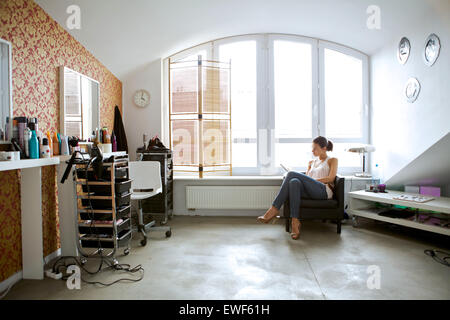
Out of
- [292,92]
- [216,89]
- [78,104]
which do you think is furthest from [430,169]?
[78,104]

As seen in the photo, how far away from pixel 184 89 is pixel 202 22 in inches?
35.9

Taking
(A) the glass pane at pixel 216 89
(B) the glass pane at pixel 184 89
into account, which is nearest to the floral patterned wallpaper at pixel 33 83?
(B) the glass pane at pixel 184 89

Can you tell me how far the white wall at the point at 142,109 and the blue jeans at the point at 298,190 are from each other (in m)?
1.94

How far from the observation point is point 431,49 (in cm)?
270

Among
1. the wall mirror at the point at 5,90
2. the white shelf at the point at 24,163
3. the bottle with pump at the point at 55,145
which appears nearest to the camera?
the white shelf at the point at 24,163

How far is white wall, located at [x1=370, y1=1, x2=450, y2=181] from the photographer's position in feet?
8.41

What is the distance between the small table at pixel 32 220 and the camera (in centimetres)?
213

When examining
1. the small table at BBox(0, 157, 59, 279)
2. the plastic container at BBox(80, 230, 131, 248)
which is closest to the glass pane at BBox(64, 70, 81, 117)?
the small table at BBox(0, 157, 59, 279)

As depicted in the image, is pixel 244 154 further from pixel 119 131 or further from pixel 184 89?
pixel 119 131

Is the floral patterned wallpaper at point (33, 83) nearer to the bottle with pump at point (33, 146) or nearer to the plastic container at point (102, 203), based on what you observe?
the bottle with pump at point (33, 146)

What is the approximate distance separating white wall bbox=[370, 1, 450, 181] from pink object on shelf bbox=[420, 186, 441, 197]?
0.37 m

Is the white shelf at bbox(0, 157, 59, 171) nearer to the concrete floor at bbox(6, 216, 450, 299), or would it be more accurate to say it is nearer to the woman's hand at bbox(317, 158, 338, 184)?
the concrete floor at bbox(6, 216, 450, 299)

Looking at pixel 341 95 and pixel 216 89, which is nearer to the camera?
pixel 216 89
